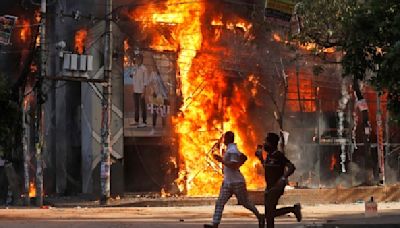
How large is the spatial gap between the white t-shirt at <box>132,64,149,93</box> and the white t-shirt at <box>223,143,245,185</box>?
15423 millimetres

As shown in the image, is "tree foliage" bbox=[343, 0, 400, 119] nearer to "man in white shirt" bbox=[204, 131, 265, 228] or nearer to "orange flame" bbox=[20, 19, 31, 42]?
"man in white shirt" bbox=[204, 131, 265, 228]

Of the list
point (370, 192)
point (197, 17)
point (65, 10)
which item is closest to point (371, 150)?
point (370, 192)

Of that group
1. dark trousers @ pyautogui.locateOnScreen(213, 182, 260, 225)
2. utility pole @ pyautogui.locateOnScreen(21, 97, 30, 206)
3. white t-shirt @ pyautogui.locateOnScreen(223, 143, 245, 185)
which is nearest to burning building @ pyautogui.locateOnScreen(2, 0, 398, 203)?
utility pole @ pyautogui.locateOnScreen(21, 97, 30, 206)

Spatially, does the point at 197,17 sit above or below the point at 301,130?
above

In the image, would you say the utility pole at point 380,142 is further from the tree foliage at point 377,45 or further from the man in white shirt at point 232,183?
the man in white shirt at point 232,183

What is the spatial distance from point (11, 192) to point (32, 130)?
3541 mm

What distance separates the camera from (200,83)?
2766 cm

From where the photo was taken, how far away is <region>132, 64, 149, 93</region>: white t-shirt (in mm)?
25844

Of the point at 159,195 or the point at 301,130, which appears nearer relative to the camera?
the point at 159,195

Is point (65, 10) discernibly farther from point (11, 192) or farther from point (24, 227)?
point (24, 227)

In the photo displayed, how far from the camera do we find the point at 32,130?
27453 millimetres

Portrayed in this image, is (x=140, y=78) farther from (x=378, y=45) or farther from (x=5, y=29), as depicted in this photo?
(x=378, y=45)

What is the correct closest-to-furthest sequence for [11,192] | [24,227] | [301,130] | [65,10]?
[24,227] < [11,192] < [65,10] < [301,130]

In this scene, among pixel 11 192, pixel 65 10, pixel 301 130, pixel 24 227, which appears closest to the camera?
pixel 24 227
